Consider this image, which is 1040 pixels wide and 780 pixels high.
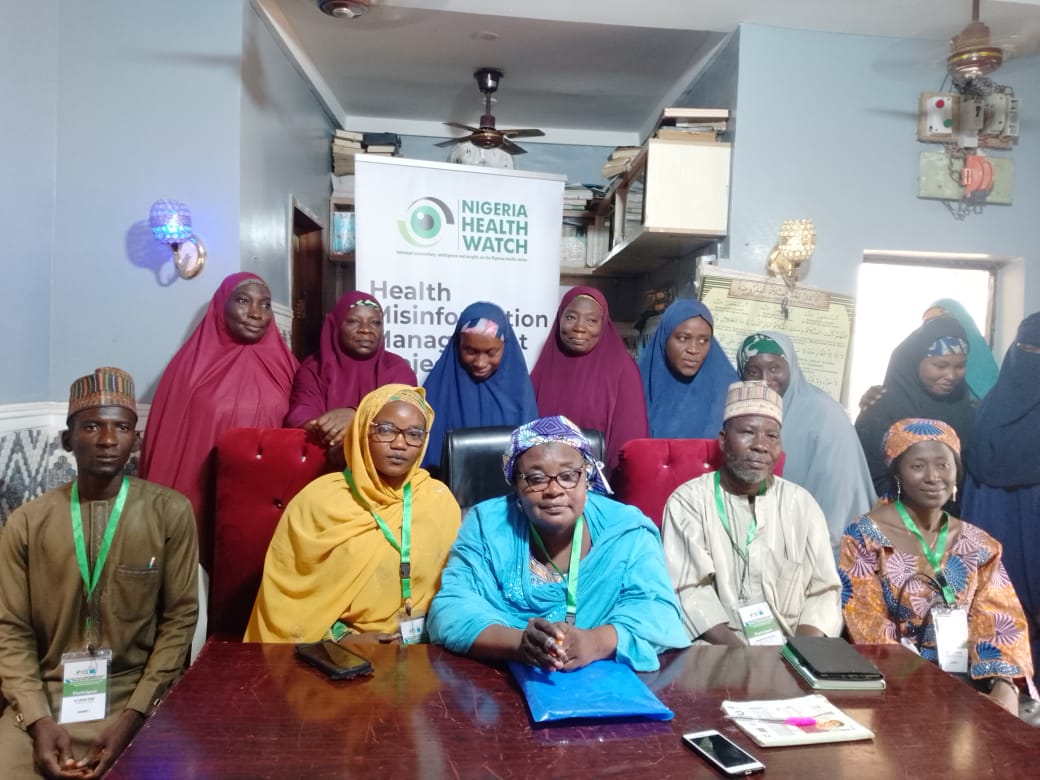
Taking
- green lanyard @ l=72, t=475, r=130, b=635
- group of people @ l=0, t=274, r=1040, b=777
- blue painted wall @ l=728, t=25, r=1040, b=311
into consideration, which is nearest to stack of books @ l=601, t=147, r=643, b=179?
blue painted wall @ l=728, t=25, r=1040, b=311

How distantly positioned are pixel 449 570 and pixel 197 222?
2377 mm

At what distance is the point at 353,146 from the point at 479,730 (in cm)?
490

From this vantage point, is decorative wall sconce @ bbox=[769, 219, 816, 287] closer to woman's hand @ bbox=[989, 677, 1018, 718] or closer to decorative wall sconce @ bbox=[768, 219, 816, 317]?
decorative wall sconce @ bbox=[768, 219, 816, 317]

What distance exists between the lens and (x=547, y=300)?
3.99 metres

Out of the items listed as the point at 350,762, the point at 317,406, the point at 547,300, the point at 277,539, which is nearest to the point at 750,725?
the point at 350,762

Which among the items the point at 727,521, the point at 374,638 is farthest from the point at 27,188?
the point at 727,521

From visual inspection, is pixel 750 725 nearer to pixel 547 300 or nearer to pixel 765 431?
pixel 765 431

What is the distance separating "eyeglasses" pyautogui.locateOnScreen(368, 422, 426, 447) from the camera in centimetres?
218

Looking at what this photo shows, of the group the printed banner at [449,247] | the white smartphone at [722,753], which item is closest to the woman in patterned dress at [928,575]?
the white smartphone at [722,753]

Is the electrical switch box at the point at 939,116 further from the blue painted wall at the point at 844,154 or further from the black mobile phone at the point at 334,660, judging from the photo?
the black mobile phone at the point at 334,660

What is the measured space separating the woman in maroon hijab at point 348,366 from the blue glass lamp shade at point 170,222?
84 centimetres

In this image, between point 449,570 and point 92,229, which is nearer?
point 449,570

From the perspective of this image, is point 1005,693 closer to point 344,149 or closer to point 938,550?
point 938,550

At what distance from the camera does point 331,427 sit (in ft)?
7.96
